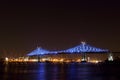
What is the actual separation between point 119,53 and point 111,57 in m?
7.65

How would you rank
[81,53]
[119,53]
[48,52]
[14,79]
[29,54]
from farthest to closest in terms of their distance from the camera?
1. [29,54]
2. [48,52]
3. [81,53]
4. [119,53]
5. [14,79]

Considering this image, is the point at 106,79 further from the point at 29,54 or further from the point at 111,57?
the point at 29,54

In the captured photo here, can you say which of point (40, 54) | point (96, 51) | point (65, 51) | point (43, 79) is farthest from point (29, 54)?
point (43, 79)

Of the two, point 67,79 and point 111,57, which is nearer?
point 67,79

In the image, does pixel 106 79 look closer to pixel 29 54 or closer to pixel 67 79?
pixel 67 79

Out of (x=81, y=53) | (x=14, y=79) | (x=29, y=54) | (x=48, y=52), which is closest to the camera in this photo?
(x=14, y=79)

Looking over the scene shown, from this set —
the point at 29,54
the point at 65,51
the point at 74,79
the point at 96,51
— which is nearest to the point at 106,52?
the point at 96,51

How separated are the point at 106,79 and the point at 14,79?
32.5 feet

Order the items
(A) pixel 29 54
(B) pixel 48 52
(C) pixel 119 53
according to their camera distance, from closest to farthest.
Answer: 1. (C) pixel 119 53
2. (B) pixel 48 52
3. (A) pixel 29 54

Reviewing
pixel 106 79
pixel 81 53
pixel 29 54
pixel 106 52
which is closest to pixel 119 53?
pixel 106 52

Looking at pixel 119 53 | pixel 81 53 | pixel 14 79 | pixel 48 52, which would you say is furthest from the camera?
pixel 48 52

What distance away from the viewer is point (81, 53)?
133 meters

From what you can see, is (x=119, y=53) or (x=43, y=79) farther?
(x=119, y=53)

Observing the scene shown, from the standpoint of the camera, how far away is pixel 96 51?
12925 centimetres
